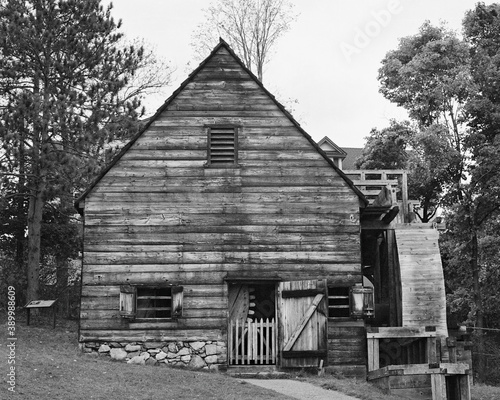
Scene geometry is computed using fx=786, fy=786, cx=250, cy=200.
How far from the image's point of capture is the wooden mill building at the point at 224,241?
1977 centimetres

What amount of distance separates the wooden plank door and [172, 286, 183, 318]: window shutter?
100 inches

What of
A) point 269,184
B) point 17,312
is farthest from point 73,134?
point 269,184

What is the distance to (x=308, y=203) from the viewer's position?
67.0 feet

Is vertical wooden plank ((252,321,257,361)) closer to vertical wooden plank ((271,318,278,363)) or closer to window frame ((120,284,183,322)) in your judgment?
vertical wooden plank ((271,318,278,363))

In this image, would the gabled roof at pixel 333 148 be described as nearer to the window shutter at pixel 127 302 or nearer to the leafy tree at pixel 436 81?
the leafy tree at pixel 436 81

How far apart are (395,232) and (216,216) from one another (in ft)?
17.4

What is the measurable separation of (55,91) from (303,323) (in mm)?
13766

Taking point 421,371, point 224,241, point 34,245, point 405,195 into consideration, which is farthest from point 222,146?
point 34,245

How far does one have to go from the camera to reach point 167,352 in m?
19.8

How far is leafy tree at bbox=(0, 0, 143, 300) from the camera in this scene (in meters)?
25.8

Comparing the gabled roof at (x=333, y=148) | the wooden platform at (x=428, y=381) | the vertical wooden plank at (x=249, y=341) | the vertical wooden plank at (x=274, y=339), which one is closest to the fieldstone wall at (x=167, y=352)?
→ the vertical wooden plank at (x=249, y=341)

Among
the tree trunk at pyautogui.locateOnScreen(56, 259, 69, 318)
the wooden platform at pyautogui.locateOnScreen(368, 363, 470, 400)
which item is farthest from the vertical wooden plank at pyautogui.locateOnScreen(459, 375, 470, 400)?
the tree trunk at pyautogui.locateOnScreen(56, 259, 69, 318)

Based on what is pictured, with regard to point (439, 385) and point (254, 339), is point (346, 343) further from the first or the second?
point (439, 385)

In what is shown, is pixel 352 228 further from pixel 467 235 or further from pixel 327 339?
pixel 467 235
